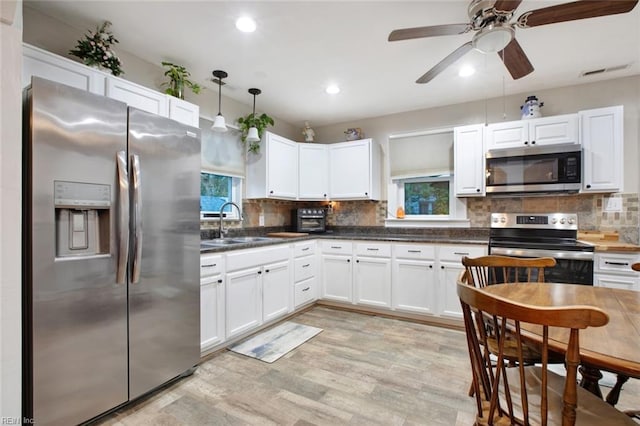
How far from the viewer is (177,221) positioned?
2092 mm

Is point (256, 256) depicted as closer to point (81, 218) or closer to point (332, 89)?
point (81, 218)

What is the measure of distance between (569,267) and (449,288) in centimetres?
101

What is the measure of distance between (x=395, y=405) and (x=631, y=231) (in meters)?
2.94

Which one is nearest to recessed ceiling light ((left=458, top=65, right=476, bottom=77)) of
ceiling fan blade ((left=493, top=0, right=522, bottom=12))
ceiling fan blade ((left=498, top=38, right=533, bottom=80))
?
ceiling fan blade ((left=498, top=38, right=533, bottom=80))

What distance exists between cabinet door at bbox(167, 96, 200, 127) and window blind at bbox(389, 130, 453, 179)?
2473mm

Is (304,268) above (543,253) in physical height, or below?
below

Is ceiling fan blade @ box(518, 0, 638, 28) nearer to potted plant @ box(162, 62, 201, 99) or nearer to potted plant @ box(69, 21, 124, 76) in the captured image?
potted plant @ box(162, 62, 201, 99)

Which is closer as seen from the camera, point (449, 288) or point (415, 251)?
point (449, 288)

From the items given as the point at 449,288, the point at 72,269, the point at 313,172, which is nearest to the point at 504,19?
the point at 449,288

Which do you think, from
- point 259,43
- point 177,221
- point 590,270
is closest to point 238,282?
point 177,221

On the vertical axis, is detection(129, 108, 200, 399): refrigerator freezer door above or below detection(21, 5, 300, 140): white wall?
below

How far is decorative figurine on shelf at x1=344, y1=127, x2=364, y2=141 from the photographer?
4148mm

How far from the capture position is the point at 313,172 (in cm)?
421

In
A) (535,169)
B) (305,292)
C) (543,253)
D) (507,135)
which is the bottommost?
(305,292)
